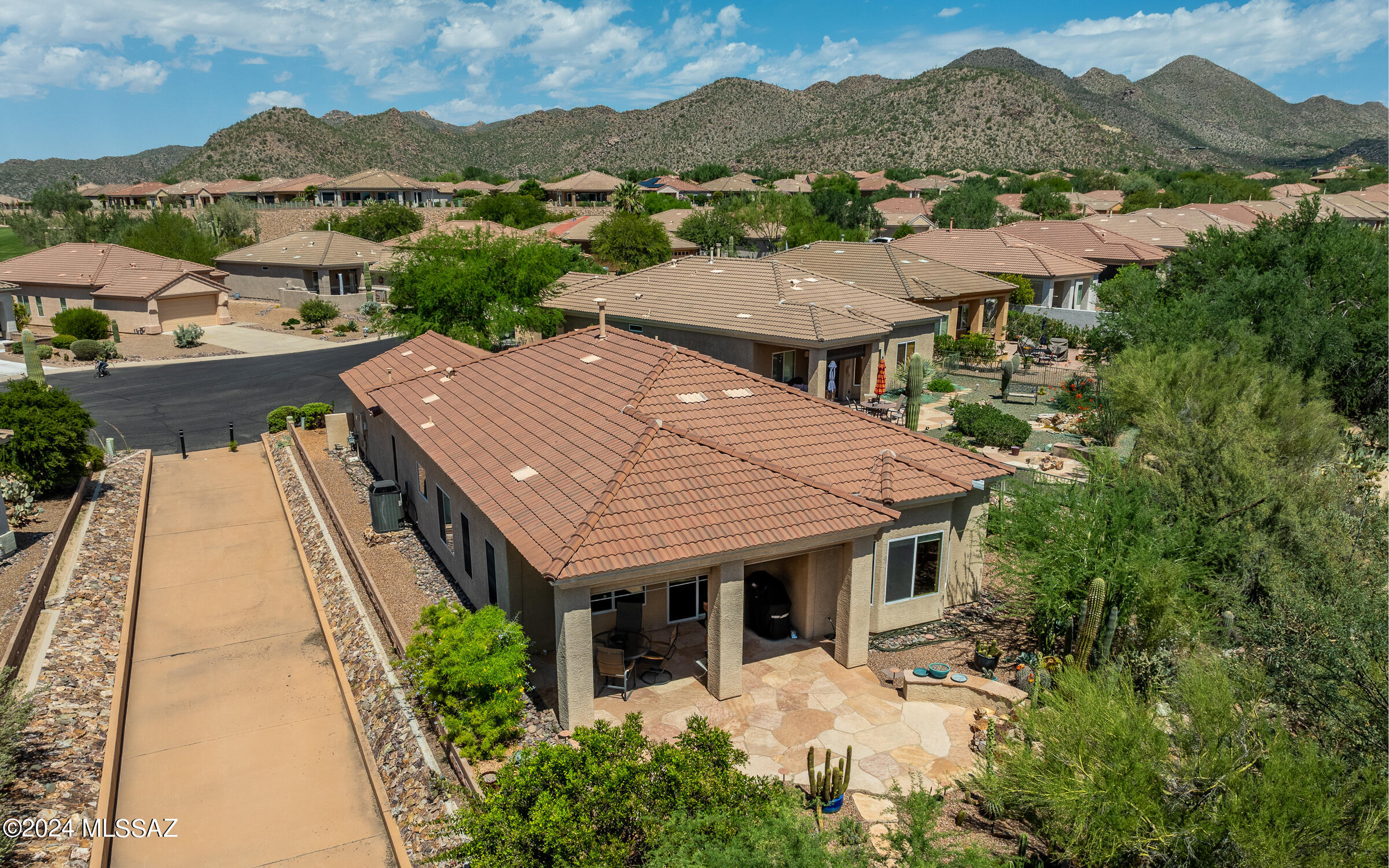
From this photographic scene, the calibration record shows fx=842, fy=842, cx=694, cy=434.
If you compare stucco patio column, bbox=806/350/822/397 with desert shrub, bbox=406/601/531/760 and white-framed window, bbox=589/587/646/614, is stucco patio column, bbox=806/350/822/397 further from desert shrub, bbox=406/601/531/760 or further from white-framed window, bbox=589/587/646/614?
desert shrub, bbox=406/601/531/760

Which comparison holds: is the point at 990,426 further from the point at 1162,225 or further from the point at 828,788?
the point at 1162,225

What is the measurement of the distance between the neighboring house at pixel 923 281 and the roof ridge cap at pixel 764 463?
74.7 ft

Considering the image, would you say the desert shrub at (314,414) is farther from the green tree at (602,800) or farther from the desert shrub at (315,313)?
the desert shrub at (315,313)

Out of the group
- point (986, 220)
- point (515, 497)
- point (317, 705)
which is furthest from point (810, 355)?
point (986, 220)

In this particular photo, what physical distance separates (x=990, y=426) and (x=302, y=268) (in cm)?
5037

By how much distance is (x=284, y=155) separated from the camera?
147375 millimetres

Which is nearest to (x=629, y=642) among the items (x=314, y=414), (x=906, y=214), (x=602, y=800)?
(x=602, y=800)

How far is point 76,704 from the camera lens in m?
13.4

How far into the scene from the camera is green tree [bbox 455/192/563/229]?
82.4 metres

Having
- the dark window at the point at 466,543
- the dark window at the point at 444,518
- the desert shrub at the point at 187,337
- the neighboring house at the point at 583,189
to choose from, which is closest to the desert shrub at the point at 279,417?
the dark window at the point at 444,518

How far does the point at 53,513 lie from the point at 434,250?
17297mm

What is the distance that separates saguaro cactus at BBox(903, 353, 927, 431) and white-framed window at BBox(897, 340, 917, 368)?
237 inches

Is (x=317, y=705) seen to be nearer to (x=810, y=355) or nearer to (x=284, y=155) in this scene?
(x=810, y=355)

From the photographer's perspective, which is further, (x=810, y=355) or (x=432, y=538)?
(x=810, y=355)
